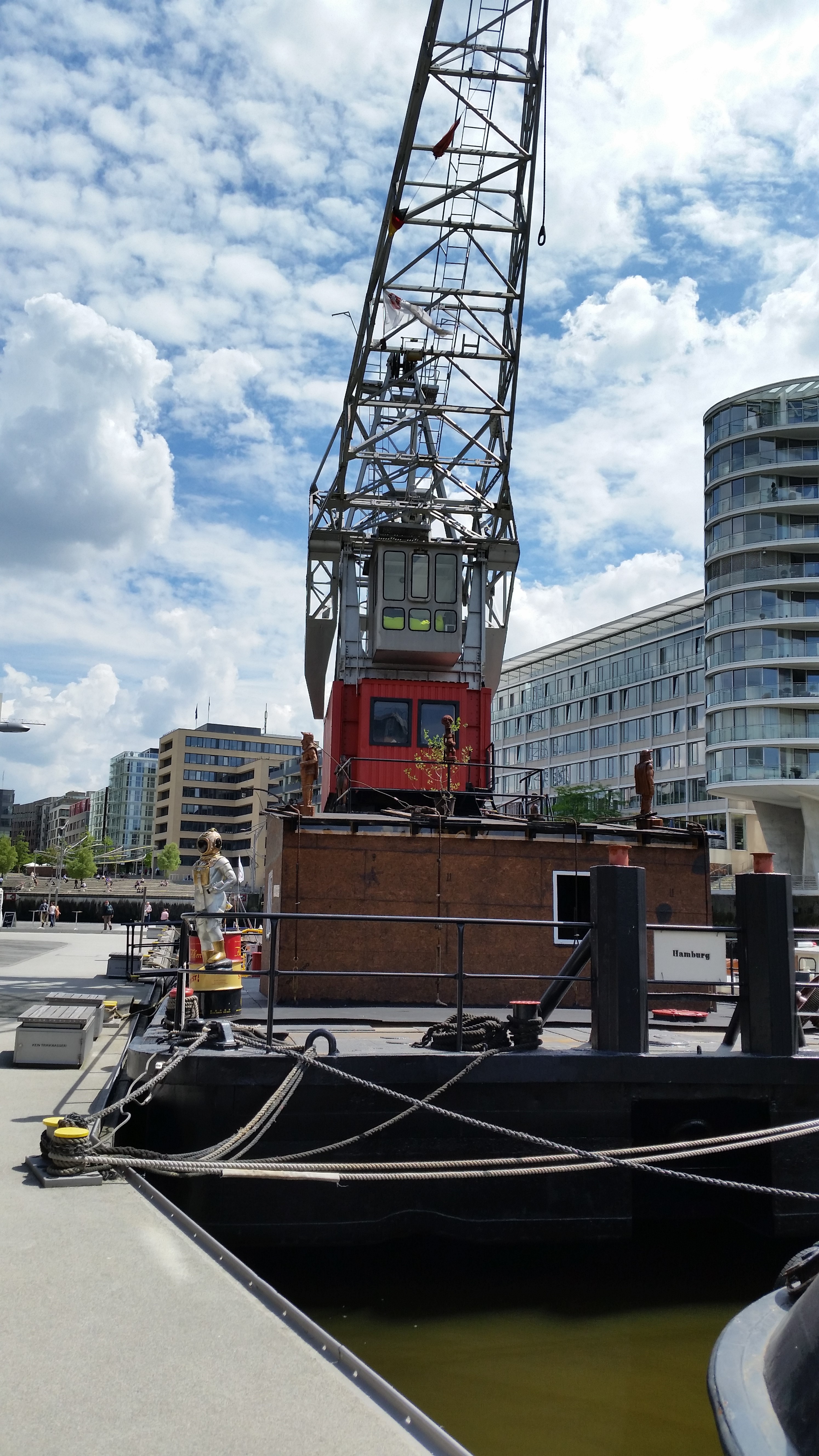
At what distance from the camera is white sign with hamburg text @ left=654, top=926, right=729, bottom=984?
397 inches

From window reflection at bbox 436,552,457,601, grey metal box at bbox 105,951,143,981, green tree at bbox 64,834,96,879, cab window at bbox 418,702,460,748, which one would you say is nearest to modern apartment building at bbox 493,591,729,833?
green tree at bbox 64,834,96,879

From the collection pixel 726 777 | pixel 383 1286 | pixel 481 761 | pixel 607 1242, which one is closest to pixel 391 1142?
pixel 383 1286

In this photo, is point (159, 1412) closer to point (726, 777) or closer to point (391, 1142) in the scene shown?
point (391, 1142)

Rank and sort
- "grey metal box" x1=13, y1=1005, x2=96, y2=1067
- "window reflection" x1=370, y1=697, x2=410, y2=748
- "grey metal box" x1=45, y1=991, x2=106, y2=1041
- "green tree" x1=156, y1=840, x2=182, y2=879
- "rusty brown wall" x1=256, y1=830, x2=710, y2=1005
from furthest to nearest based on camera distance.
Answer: "green tree" x1=156, y1=840, x2=182, y2=879 → "window reflection" x1=370, y1=697, x2=410, y2=748 → "grey metal box" x1=45, y1=991, x2=106, y2=1041 → "rusty brown wall" x1=256, y1=830, x2=710, y2=1005 → "grey metal box" x1=13, y1=1005, x2=96, y2=1067

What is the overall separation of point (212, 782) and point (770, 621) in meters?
119

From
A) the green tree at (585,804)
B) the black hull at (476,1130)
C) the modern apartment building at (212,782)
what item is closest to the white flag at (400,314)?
the black hull at (476,1130)

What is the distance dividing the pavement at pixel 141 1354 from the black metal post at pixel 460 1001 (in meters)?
2.74

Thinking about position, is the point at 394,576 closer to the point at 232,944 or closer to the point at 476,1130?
the point at 232,944

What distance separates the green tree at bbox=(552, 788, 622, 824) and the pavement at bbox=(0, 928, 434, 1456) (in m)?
69.2

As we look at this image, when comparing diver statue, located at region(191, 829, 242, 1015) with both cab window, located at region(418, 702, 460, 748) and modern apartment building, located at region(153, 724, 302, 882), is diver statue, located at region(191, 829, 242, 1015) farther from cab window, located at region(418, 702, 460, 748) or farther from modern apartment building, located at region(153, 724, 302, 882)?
modern apartment building, located at region(153, 724, 302, 882)

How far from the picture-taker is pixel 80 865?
118 meters

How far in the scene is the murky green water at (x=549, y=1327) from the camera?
6.38 m

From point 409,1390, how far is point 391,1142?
228 centimetres

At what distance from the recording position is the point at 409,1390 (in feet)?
21.8
